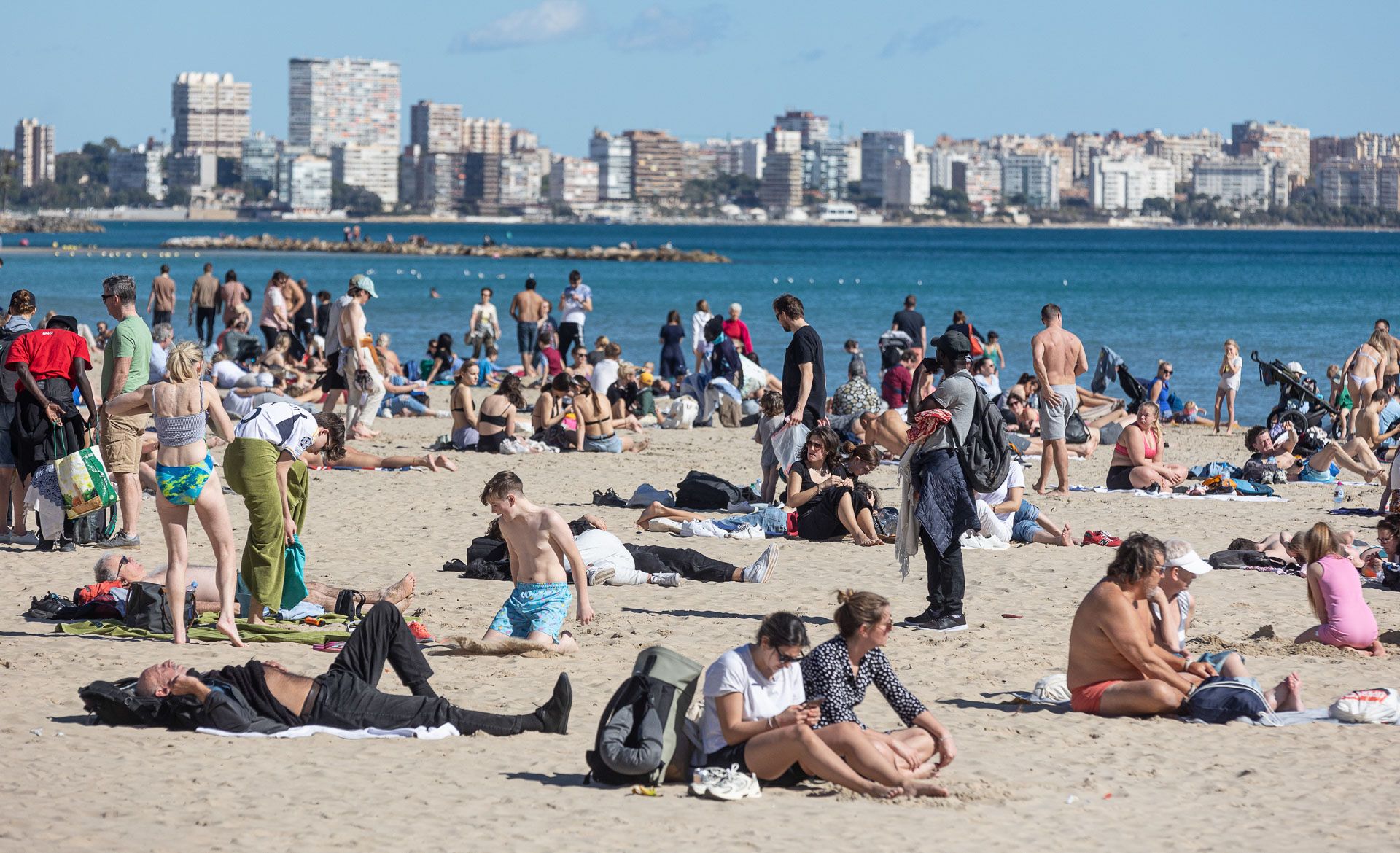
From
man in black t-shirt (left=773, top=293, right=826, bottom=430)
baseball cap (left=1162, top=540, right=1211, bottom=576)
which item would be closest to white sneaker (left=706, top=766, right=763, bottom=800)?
baseball cap (left=1162, top=540, right=1211, bottom=576)

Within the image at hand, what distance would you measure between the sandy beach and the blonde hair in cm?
130

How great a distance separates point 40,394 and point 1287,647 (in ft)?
23.5

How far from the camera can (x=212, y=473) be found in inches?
296

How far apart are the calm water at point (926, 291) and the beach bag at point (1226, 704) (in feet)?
52.4

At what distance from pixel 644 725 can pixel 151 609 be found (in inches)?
131

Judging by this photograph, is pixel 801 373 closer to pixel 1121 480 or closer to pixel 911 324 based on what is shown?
pixel 1121 480

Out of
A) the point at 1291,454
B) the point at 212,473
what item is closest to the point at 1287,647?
the point at 212,473

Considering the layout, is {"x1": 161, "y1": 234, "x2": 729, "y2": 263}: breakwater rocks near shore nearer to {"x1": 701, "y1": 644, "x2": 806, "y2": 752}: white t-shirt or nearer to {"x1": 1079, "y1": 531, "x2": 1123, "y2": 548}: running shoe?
{"x1": 1079, "y1": 531, "x2": 1123, "y2": 548}: running shoe

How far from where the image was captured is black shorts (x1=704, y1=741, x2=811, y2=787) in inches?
230

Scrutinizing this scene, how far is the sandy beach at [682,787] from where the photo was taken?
5.31m

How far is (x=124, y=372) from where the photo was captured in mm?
9742

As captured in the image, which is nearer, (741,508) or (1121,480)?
(741,508)

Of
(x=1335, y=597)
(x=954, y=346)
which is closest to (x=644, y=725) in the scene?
(x=954, y=346)

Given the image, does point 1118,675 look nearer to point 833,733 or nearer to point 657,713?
point 833,733
